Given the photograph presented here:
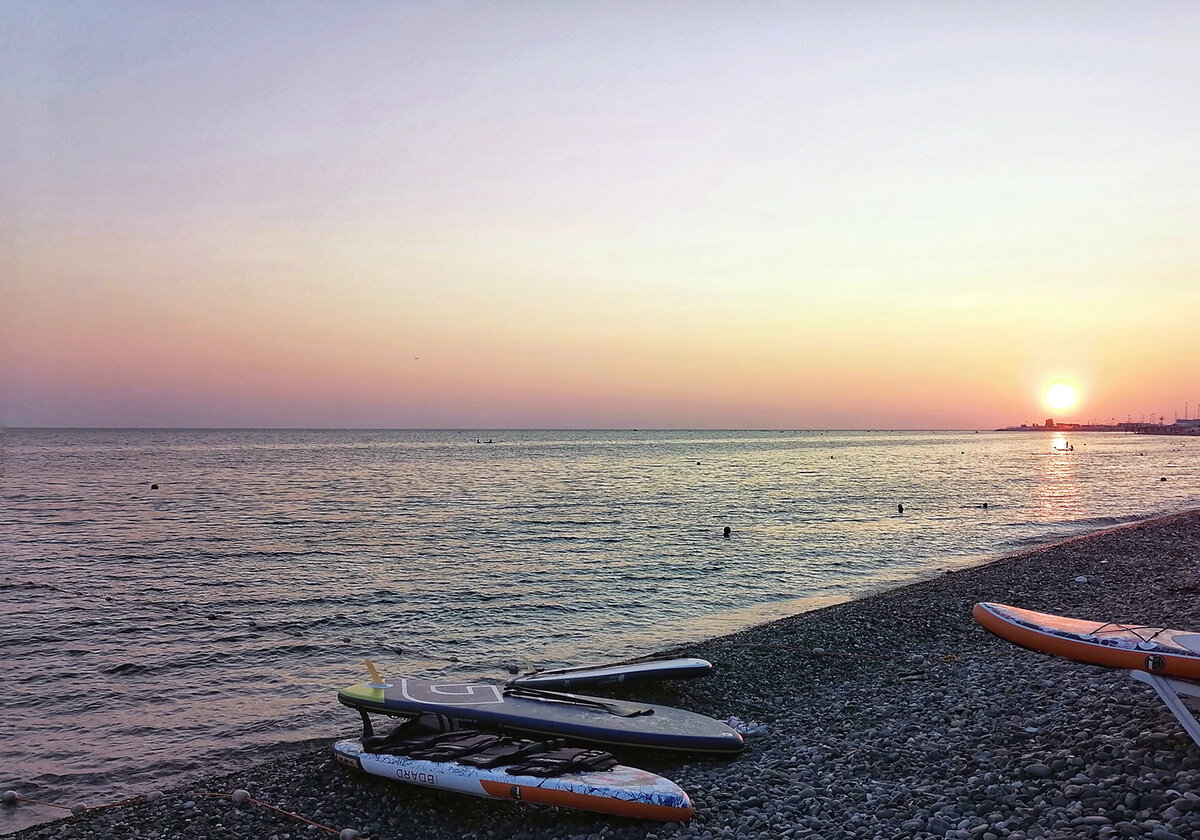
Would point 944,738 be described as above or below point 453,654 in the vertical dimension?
above

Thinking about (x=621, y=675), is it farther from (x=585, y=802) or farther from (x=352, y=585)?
(x=352, y=585)

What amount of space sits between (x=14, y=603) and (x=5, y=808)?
14261 mm

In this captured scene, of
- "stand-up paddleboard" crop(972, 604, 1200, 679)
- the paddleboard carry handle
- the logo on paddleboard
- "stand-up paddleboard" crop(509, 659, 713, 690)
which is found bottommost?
"stand-up paddleboard" crop(509, 659, 713, 690)

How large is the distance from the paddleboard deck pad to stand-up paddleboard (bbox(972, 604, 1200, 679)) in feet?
14.4

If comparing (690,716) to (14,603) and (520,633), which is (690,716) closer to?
(520,633)

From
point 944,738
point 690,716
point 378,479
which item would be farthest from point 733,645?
point 378,479

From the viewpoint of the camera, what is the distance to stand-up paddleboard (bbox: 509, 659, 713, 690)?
40.0 feet

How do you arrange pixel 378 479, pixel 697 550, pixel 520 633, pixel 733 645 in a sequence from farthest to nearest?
pixel 378 479, pixel 697 550, pixel 520 633, pixel 733 645

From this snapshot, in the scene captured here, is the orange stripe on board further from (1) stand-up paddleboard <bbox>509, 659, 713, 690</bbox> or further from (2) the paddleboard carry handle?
(1) stand-up paddleboard <bbox>509, 659, 713, 690</bbox>

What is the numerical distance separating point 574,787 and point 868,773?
10.6ft

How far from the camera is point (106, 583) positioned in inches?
981

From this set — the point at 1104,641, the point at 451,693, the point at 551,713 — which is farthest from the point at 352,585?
the point at 1104,641

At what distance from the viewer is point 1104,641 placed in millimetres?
8008

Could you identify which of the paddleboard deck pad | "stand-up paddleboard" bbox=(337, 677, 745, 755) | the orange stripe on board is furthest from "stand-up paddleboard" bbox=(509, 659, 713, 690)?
the orange stripe on board
